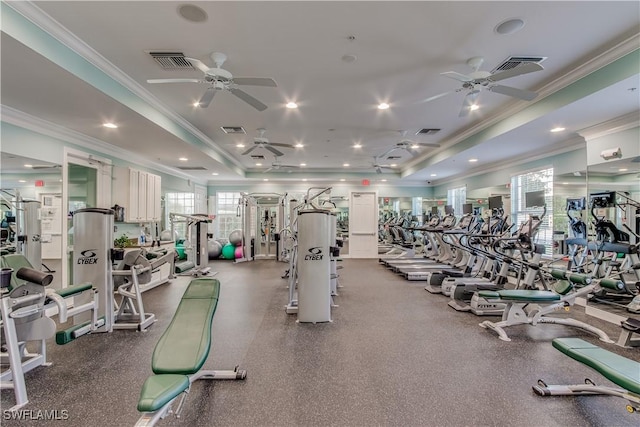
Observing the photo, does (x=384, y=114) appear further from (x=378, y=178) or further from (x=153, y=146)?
(x=378, y=178)

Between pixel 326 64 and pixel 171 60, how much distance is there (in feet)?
5.70

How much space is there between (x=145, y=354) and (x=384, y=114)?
4.81 m

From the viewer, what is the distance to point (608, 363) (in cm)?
222

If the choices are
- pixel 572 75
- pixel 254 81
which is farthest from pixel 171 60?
pixel 572 75

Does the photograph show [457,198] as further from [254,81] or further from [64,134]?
[64,134]

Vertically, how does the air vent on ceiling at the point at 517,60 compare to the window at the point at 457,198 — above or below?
above

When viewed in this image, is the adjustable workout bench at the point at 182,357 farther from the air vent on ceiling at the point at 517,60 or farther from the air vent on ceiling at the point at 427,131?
the air vent on ceiling at the point at 427,131

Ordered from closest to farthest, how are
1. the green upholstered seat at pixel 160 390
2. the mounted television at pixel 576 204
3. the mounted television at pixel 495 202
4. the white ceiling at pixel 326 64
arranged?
the green upholstered seat at pixel 160 390
the white ceiling at pixel 326 64
the mounted television at pixel 576 204
the mounted television at pixel 495 202

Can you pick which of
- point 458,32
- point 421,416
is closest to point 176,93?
point 458,32

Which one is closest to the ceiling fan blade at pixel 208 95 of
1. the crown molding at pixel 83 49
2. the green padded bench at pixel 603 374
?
the crown molding at pixel 83 49

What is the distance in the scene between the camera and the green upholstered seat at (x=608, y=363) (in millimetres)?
1998

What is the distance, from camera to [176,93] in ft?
14.2

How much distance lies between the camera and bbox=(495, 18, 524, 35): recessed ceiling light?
2.76 metres

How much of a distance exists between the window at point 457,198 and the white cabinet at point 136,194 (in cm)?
897
